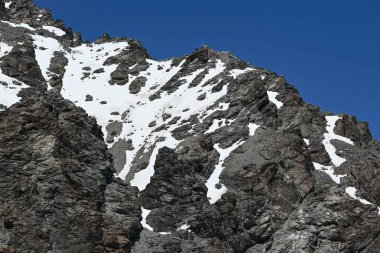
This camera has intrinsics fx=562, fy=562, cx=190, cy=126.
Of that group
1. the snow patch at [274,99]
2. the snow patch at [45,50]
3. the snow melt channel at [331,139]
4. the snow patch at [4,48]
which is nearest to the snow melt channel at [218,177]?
the snow patch at [274,99]

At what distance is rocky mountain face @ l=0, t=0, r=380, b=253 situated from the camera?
50750 millimetres

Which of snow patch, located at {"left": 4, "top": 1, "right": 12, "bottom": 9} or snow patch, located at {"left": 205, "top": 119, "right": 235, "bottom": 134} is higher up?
snow patch, located at {"left": 4, "top": 1, "right": 12, "bottom": 9}

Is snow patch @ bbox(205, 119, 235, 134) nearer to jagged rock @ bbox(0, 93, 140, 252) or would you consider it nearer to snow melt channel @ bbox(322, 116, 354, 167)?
snow melt channel @ bbox(322, 116, 354, 167)

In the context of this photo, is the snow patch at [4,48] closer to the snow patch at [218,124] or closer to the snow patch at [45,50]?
the snow patch at [45,50]

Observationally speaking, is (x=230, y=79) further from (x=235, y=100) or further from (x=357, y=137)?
(x=357, y=137)

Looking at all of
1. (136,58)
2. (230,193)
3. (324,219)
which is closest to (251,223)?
(230,193)

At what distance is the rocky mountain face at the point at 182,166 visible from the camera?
5075 cm

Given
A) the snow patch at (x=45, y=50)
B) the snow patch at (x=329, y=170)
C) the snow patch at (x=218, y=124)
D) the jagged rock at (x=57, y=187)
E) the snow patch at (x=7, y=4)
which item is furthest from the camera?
the snow patch at (x=7, y=4)

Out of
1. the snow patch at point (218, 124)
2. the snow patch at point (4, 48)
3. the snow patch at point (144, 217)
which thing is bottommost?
the snow patch at point (144, 217)

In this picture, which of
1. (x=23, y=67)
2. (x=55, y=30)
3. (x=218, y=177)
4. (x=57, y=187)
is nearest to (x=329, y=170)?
(x=218, y=177)

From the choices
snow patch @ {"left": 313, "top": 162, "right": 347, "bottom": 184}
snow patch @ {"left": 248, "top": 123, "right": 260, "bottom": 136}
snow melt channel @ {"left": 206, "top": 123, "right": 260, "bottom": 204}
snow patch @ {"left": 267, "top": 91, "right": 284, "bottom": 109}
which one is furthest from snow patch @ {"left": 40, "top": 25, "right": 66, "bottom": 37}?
snow patch @ {"left": 313, "top": 162, "right": 347, "bottom": 184}

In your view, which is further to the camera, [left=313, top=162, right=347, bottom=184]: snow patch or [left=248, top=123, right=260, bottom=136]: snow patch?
[left=248, top=123, right=260, bottom=136]: snow patch

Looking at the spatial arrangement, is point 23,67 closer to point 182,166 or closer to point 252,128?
point 182,166

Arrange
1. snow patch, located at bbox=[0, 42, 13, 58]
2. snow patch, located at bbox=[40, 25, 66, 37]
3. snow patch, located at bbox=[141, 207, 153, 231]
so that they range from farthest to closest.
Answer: snow patch, located at bbox=[40, 25, 66, 37], snow patch, located at bbox=[0, 42, 13, 58], snow patch, located at bbox=[141, 207, 153, 231]
